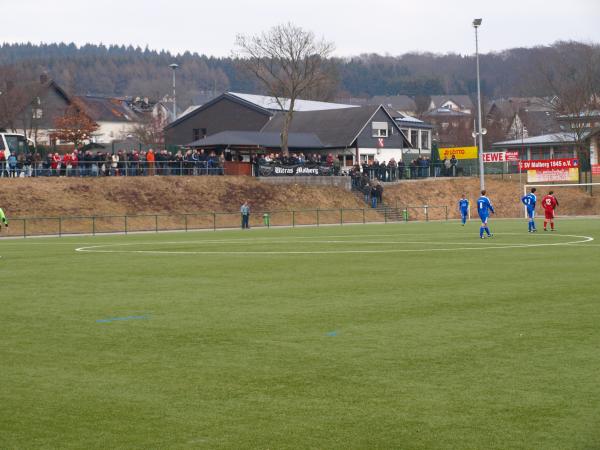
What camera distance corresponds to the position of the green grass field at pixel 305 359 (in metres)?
7.97

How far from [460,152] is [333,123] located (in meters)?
14.1

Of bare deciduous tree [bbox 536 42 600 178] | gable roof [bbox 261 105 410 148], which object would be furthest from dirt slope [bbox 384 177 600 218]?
gable roof [bbox 261 105 410 148]

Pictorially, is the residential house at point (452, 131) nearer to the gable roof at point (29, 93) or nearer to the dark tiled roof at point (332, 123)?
the dark tiled roof at point (332, 123)

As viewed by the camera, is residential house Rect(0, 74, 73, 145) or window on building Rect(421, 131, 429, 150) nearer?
residential house Rect(0, 74, 73, 145)

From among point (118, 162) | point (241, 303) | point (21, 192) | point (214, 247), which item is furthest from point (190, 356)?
point (118, 162)

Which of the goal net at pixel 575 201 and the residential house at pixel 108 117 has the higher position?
the residential house at pixel 108 117

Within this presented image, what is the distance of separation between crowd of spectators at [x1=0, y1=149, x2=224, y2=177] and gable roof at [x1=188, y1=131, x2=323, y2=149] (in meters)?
4.26

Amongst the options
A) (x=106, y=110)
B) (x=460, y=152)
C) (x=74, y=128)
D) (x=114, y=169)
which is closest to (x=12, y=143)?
(x=114, y=169)

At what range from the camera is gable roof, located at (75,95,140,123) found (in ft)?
480

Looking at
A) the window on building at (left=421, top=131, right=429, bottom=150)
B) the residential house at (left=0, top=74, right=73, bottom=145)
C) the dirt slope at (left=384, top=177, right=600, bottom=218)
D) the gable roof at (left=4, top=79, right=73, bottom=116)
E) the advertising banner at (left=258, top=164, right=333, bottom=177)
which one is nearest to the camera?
the advertising banner at (left=258, top=164, right=333, bottom=177)

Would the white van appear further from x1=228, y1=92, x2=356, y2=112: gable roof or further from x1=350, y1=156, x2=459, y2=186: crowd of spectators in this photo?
x1=228, y1=92, x2=356, y2=112: gable roof

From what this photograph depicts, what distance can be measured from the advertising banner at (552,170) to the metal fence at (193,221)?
709 cm

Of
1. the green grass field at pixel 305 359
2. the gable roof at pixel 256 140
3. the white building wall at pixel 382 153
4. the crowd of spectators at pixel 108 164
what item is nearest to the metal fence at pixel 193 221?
the crowd of spectators at pixel 108 164

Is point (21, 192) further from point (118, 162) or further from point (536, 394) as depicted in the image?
point (536, 394)
